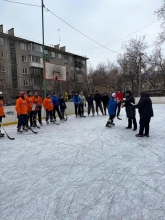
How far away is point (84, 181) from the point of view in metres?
2.99

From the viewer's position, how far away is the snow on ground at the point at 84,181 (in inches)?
87.7

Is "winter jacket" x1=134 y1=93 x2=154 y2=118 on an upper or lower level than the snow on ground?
upper

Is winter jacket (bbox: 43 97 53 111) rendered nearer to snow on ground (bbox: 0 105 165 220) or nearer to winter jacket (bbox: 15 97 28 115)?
winter jacket (bbox: 15 97 28 115)

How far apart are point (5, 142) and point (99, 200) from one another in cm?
418

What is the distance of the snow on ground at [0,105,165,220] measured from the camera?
87.7 inches

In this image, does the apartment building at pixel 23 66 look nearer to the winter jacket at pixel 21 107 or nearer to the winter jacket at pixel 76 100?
the winter jacket at pixel 76 100

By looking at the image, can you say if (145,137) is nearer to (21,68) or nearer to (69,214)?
(69,214)

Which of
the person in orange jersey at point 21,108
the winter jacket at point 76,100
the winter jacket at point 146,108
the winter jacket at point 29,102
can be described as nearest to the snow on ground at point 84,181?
the winter jacket at point 146,108

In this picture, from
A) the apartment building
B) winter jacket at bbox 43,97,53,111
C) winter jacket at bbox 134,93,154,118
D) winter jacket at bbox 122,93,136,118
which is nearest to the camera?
winter jacket at bbox 134,93,154,118

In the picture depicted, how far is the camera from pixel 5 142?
5.70m

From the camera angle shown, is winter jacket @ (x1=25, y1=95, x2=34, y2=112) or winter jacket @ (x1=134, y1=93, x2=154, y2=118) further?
winter jacket @ (x1=25, y1=95, x2=34, y2=112)

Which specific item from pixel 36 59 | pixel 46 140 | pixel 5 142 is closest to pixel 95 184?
pixel 46 140

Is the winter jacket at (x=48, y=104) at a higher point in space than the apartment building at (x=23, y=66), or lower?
lower

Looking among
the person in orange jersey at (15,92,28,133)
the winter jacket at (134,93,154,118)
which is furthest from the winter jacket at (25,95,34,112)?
the winter jacket at (134,93,154,118)
